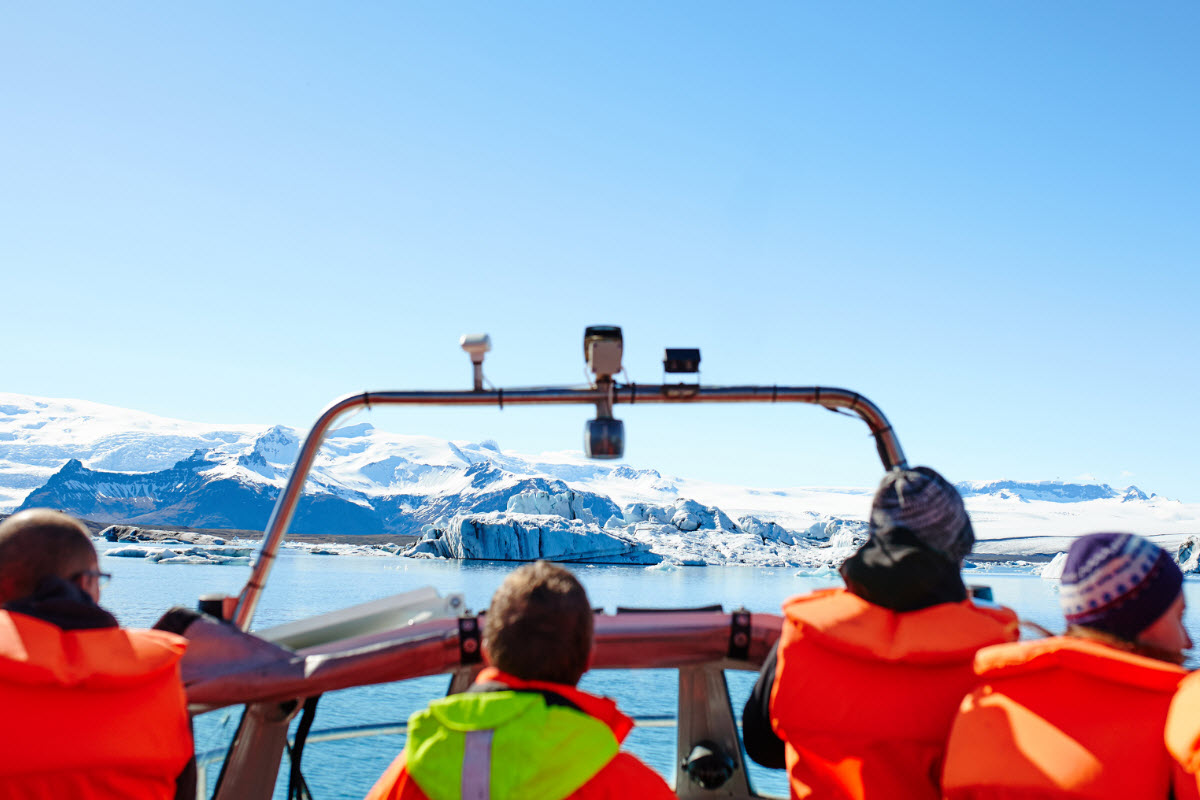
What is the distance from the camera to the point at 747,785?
2838 millimetres

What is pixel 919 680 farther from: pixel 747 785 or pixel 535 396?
pixel 535 396

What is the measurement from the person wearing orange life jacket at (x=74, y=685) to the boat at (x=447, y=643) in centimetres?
54

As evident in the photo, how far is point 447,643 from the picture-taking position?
99.5 inches

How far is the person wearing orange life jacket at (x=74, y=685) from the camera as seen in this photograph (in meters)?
1.69

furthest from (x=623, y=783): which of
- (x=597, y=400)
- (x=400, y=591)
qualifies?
(x=400, y=591)

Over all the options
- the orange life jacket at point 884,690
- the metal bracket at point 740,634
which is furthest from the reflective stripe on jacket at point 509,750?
the metal bracket at point 740,634

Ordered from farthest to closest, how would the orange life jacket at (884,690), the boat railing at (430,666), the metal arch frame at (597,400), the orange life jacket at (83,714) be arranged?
the metal arch frame at (597,400)
the boat railing at (430,666)
the orange life jacket at (884,690)
the orange life jacket at (83,714)

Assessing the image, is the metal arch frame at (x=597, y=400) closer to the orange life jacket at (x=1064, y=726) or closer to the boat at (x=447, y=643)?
the boat at (x=447, y=643)

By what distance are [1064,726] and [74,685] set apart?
176 cm

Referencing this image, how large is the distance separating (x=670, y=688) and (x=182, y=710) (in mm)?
10738

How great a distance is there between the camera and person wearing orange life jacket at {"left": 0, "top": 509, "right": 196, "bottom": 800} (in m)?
1.69

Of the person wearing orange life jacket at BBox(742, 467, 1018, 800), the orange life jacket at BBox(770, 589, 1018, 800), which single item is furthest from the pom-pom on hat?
the orange life jacket at BBox(770, 589, 1018, 800)

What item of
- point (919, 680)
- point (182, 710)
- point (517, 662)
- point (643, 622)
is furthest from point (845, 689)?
point (182, 710)

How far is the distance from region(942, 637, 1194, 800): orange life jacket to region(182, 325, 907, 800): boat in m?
1.01
